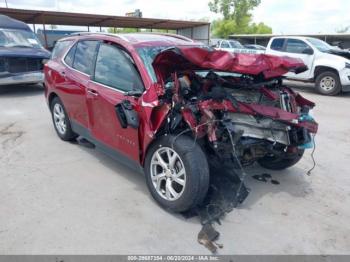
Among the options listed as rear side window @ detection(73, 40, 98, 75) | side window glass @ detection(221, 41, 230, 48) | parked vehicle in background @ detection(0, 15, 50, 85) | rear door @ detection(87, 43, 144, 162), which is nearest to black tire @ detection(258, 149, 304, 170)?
rear door @ detection(87, 43, 144, 162)

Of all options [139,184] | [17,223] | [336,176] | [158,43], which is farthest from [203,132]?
[336,176]

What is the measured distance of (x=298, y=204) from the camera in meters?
3.45

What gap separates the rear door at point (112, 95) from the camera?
3.45 m

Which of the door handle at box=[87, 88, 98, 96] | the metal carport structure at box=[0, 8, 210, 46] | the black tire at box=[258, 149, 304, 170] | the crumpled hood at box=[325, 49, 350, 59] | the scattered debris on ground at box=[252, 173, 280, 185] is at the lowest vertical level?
the scattered debris on ground at box=[252, 173, 280, 185]

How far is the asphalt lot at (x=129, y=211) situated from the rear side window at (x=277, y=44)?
7.41 meters

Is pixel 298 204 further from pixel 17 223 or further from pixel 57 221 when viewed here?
pixel 17 223

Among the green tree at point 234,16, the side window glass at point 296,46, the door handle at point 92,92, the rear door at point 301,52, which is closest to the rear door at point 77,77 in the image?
the door handle at point 92,92

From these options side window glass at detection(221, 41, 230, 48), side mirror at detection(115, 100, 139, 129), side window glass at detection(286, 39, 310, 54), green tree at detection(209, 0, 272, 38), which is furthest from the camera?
green tree at detection(209, 0, 272, 38)

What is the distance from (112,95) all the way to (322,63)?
8641 millimetres

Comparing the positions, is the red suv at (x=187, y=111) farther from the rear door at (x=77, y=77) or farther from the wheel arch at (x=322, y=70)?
the wheel arch at (x=322, y=70)

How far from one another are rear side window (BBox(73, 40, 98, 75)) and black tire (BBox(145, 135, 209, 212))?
1763mm

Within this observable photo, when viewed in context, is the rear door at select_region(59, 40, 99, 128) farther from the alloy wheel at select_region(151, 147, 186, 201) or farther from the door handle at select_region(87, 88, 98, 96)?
the alloy wheel at select_region(151, 147, 186, 201)

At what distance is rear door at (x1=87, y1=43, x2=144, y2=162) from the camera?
3.45 meters

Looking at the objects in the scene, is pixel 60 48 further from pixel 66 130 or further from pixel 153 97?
pixel 153 97
